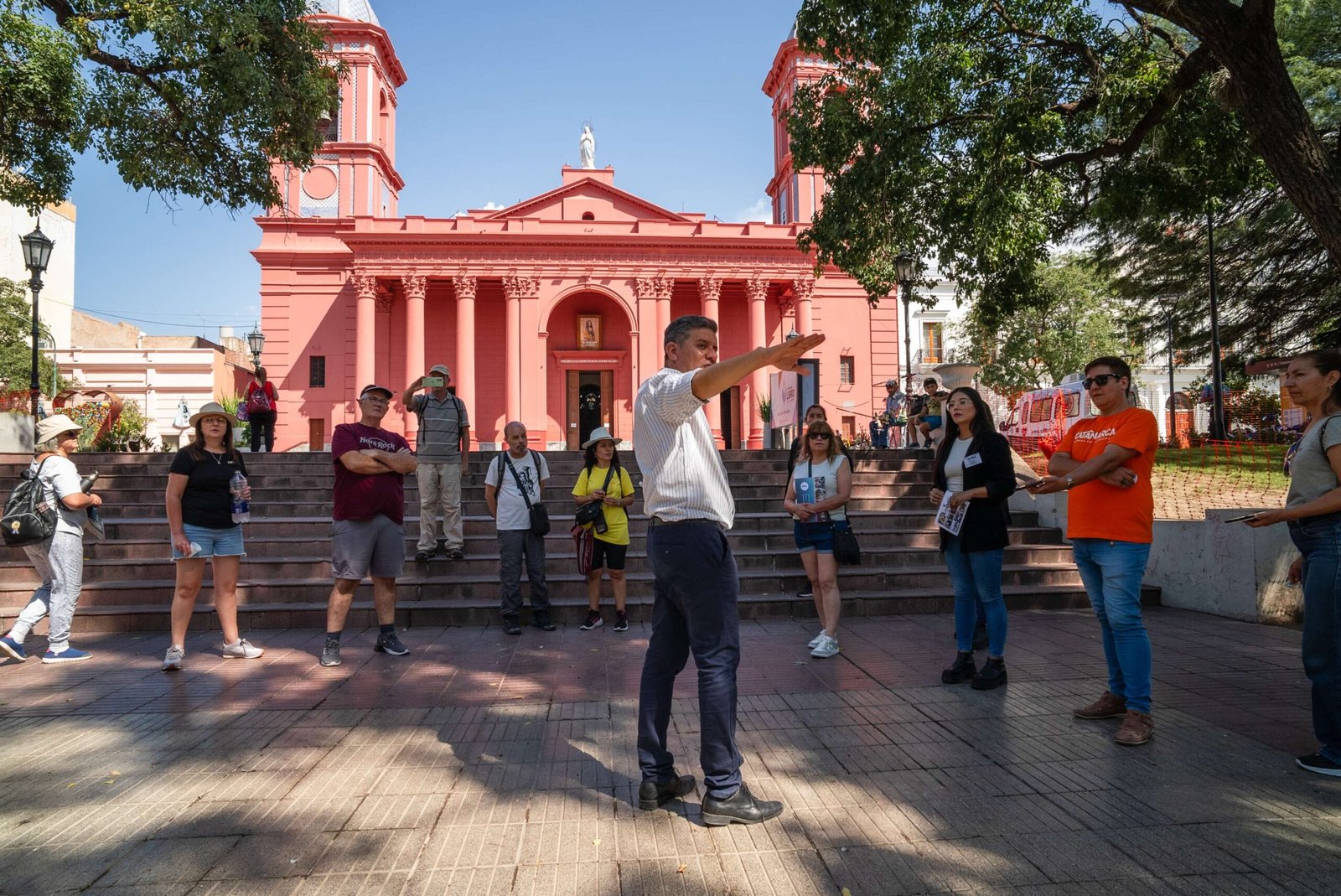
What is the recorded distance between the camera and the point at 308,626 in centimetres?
705

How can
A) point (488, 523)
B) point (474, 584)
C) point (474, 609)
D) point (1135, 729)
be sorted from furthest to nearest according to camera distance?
point (488, 523), point (474, 584), point (474, 609), point (1135, 729)

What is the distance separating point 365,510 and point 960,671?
4267 millimetres

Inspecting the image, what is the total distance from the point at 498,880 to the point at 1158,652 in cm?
528

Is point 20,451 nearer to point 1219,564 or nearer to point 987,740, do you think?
point 987,740

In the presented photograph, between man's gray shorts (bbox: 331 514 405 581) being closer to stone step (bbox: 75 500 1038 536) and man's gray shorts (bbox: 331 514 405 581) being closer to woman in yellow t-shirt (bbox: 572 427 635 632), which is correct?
woman in yellow t-shirt (bbox: 572 427 635 632)

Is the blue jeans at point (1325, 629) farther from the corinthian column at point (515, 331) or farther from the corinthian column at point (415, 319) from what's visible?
the corinthian column at point (415, 319)

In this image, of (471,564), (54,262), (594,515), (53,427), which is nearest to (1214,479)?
(594,515)

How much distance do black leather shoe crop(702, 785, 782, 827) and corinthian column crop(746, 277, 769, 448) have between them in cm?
2420

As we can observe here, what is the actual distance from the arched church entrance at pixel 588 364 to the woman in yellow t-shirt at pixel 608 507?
21849 millimetres

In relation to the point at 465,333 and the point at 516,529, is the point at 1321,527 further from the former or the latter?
the point at 465,333

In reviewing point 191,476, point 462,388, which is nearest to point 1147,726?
point 191,476

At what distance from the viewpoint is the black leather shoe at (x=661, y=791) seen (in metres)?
3.04

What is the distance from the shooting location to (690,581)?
293 cm

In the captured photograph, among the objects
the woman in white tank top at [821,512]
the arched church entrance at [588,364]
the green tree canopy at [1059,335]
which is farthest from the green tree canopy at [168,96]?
the green tree canopy at [1059,335]
